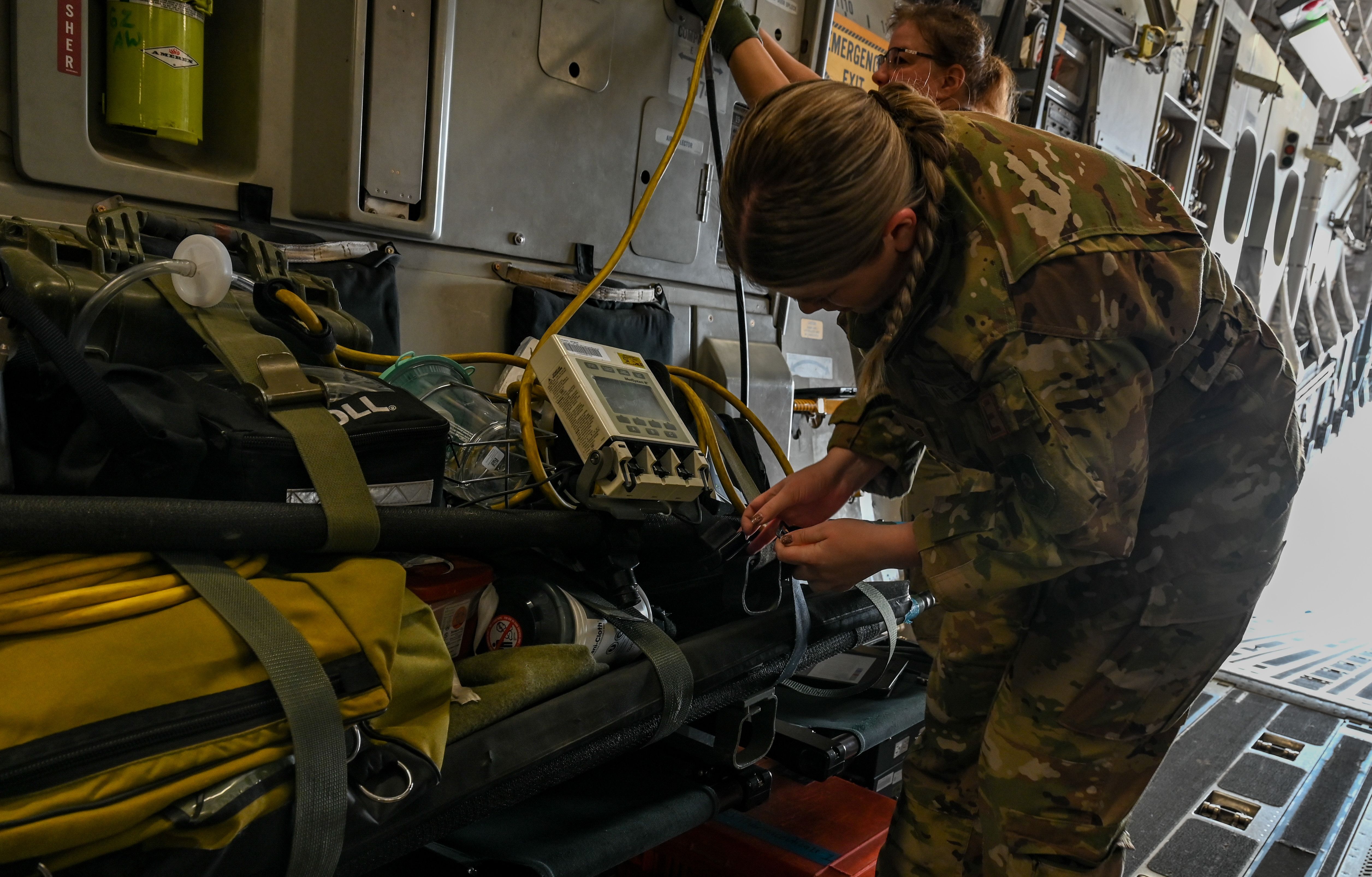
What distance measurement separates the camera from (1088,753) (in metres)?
1.18

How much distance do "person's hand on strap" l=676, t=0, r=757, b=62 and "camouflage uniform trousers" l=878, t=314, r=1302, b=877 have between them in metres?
1.44

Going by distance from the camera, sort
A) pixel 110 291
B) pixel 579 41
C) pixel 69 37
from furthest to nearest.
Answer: pixel 579 41 < pixel 69 37 < pixel 110 291

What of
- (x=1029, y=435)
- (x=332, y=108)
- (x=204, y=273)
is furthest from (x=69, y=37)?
(x=1029, y=435)

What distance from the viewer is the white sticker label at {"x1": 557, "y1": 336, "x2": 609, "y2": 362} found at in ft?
4.22

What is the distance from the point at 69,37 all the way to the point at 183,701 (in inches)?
47.3

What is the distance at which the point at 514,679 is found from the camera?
99 centimetres

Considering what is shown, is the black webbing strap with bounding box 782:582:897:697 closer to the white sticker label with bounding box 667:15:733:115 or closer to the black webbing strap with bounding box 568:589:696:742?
the black webbing strap with bounding box 568:589:696:742

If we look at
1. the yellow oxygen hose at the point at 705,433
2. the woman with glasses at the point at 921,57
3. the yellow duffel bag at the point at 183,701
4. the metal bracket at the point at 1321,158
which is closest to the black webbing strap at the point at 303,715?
the yellow duffel bag at the point at 183,701

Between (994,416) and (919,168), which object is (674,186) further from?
(994,416)

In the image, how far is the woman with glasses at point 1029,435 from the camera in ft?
3.05

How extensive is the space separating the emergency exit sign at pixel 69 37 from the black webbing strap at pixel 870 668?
1523mm

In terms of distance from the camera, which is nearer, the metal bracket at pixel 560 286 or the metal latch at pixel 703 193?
the metal bracket at pixel 560 286

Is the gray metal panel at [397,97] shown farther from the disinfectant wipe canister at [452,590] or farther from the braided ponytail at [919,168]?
the braided ponytail at [919,168]

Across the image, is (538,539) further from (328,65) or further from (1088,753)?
(328,65)
